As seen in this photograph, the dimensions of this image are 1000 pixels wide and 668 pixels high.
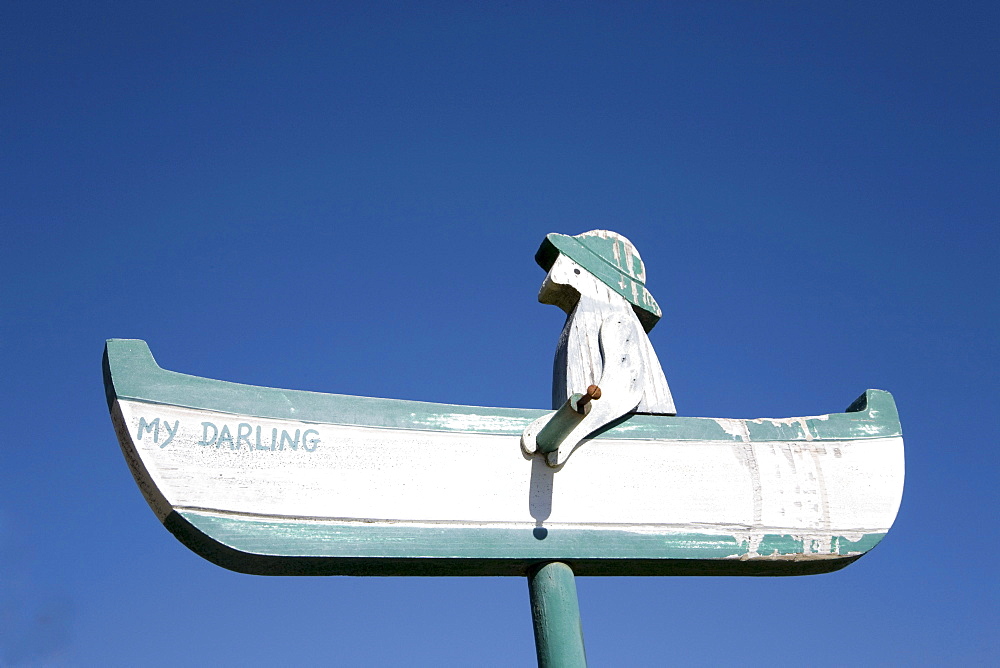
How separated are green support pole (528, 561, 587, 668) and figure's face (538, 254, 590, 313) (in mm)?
984

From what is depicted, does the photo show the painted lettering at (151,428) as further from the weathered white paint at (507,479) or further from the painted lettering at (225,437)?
the painted lettering at (225,437)

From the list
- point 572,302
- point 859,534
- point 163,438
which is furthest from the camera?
point 572,302

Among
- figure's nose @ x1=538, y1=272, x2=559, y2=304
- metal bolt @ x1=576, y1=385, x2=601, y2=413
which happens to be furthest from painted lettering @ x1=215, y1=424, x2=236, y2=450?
figure's nose @ x1=538, y1=272, x2=559, y2=304

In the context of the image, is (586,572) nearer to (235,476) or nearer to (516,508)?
(516,508)

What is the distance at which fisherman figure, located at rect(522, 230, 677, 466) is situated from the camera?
10.9 feet

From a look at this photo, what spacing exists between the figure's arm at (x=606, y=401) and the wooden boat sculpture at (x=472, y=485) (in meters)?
0.06

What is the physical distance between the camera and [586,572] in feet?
10.6

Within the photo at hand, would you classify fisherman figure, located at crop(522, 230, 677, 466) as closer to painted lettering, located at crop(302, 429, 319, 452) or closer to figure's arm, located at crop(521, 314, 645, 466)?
figure's arm, located at crop(521, 314, 645, 466)

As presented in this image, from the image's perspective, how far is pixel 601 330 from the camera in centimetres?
351

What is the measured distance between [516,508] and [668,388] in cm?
74

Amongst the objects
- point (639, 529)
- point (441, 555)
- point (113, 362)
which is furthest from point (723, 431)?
point (113, 362)

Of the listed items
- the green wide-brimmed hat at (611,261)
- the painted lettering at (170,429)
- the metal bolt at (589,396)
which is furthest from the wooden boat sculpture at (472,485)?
the green wide-brimmed hat at (611,261)

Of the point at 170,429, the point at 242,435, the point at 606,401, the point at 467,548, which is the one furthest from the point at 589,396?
the point at 170,429

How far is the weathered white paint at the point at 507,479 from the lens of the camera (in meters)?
2.94
